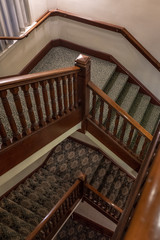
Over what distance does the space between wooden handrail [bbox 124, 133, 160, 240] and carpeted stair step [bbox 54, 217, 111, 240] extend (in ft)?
19.1

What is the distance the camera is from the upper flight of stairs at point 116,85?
4086 millimetres

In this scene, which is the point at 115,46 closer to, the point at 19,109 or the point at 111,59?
the point at 111,59

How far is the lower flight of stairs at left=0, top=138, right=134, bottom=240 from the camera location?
14.5ft

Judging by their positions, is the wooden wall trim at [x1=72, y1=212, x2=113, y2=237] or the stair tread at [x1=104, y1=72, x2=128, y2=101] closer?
the stair tread at [x1=104, y1=72, x2=128, y2=101]

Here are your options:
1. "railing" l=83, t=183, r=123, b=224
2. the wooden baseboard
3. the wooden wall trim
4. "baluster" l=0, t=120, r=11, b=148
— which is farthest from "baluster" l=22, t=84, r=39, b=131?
the wooden wall trim

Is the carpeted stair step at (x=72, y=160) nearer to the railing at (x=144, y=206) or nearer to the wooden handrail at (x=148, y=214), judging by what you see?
the railing at (x=144, y=206)

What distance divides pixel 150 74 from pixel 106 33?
41.9 inches

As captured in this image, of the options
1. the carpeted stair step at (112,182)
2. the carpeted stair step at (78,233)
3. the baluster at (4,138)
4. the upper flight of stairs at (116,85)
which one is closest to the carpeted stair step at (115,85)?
the upper flight of stairs at (116,85)

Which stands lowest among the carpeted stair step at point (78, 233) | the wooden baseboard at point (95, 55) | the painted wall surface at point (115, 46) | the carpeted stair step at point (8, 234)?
the carpeted stair step at point (78, 233)

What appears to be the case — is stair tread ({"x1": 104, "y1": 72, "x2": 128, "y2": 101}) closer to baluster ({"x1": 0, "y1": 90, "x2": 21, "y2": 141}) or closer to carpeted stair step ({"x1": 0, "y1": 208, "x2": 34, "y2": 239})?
baluster ({"x1": 0, "y1": 90, "x2": 21, "y2": 141})

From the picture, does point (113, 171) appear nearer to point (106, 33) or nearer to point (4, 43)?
point (106, 33)

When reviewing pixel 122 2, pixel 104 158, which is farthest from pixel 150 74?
pixel 104 158

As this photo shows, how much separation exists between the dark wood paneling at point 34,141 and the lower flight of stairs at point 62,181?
2053 millimetres

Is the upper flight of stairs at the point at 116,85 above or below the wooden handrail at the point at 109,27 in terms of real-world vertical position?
below
